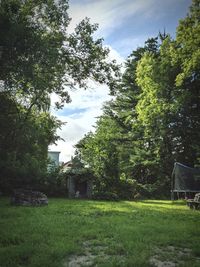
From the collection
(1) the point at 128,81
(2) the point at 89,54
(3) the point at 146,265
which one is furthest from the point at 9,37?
(1) the point at 128,81

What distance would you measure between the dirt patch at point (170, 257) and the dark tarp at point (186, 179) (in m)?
17.2

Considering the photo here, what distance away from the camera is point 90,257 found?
242 inches

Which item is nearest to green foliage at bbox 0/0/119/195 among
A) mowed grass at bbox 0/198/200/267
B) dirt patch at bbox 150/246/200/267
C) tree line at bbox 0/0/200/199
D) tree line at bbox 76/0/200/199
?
tree line at bbox 0/0/200/199

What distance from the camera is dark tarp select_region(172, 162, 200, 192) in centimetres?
2333

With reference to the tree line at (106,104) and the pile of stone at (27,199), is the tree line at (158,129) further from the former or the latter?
the pile of stone at (27,199)

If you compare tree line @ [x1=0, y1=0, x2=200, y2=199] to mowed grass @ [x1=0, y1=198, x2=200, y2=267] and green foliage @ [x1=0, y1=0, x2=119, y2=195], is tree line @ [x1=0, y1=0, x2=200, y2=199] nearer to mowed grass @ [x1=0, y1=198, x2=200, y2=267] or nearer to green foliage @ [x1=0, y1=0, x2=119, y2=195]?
green foliage @ [x1=0, y1=0, x2=119, y2=195]

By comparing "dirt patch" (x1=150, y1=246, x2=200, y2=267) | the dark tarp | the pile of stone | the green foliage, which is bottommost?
"dirt patch" (x1=150, y1=246, x2=200, y2=267)

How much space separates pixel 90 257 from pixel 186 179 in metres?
19.1

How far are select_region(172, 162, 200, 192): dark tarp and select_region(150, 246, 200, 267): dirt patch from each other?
1717cm

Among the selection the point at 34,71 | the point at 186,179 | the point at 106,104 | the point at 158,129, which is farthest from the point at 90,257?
the point at 106,104

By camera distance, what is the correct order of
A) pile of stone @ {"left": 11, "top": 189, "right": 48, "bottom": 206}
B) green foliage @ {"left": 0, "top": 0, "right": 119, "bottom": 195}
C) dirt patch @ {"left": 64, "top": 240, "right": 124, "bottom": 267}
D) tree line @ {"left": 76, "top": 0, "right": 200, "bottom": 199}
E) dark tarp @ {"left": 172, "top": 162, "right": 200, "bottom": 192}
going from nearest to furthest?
dirt patch @ {"left": 64, "top": 240, "right": 124, "bottom": 267}, green foliage @ {"left": 0, "top": 0, "right": 119, "bottom": 195}, pile of stone @ {"left": 11, "top": 189, "right": 48, "bottom": 206}, dark tarp @ {"left": 172, "top": 162, "right": 200, "bottom": 192}, tree line @ {"left": 76, "top": 0, "right": 200, "bottom": 199}

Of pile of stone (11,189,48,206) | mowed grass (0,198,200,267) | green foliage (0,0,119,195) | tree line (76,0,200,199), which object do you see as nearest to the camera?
mowed grass (0,198,200,267)

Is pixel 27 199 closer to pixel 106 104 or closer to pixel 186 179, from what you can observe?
pixel 186 179

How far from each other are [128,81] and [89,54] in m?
21.9
